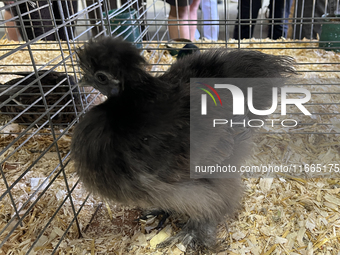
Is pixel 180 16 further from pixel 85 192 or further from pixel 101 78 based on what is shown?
pixel 101 78

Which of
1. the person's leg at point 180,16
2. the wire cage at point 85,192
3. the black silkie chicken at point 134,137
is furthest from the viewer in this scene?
the person's leg at point 180,16

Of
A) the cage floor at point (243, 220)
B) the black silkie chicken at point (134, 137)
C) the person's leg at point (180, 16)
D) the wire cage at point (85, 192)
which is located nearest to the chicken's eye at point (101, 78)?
the black silkie chicken at point (134, 137)

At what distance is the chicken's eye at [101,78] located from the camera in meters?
1.34

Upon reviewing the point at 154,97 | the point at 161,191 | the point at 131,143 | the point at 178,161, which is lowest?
the point at 161,191

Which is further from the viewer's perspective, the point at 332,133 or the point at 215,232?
the point at 332,133

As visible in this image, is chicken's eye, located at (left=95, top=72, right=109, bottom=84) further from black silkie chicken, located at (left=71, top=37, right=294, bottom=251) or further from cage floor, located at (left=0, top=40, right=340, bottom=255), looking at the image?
cage floor, located at (left=0, top=40, right=340, bottom=255)

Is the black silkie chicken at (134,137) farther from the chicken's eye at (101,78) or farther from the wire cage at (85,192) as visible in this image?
the wire cage at (85,192)

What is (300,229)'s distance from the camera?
175 centimetres

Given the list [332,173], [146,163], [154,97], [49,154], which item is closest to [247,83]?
[154,97]

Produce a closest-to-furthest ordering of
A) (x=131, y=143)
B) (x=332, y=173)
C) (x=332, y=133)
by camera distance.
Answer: (x=131, y=143) → (x=332, y=173) → (x=332, y=133)

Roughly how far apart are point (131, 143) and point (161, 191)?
288 mm

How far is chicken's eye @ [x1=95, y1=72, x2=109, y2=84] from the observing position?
134 centimetres

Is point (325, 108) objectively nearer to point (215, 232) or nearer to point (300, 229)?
point (300, 229)

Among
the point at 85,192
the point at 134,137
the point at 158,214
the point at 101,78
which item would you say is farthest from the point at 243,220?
the point at 101,78
